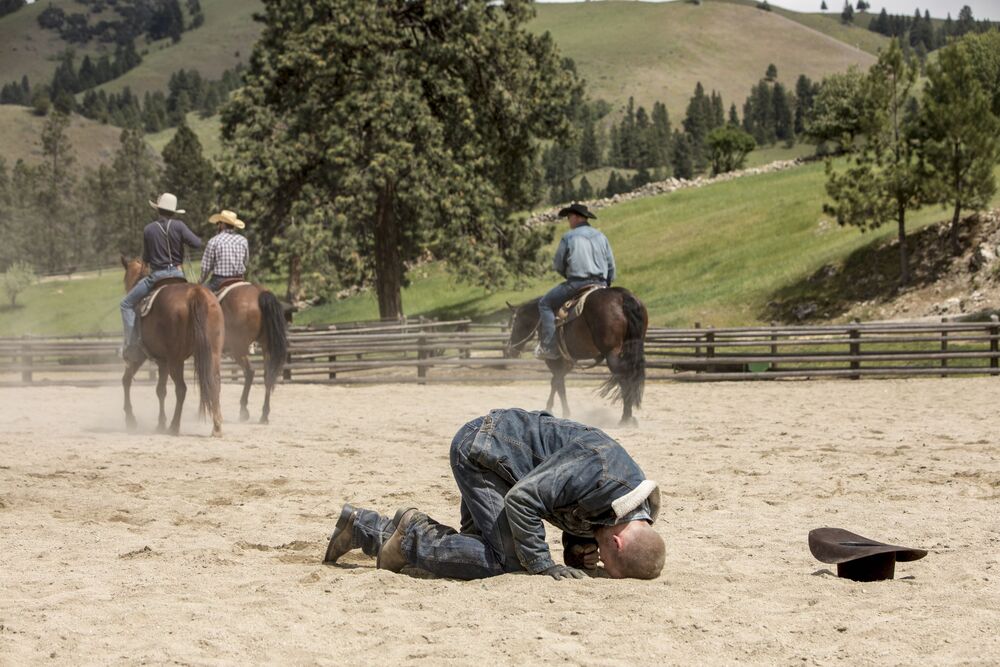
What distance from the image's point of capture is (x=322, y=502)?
29.0 feet

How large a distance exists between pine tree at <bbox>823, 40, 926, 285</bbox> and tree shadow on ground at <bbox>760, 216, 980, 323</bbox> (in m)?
0.61

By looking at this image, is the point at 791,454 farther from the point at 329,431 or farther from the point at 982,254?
the point at 982,254

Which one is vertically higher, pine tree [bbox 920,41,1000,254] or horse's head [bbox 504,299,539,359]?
pine tree [bbox 920,41,1000,254]

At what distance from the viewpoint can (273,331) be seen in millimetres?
14172

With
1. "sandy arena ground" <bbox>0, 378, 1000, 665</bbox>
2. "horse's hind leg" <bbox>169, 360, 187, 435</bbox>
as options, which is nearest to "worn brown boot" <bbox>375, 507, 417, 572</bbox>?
"sandy arena ground" <bbox>0, 378, 1000, 665</bbox>

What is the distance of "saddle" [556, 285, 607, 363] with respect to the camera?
14.0 metres

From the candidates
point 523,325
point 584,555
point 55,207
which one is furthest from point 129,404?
point 55,207

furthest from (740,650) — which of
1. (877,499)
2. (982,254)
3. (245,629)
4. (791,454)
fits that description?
(982,254)

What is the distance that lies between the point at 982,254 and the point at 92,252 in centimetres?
8476

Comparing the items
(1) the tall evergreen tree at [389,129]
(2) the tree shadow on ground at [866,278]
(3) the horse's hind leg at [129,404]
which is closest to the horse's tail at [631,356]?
(3) the horse's hind leg at [129,404]

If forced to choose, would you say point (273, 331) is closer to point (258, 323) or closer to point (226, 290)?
point (258, 323)

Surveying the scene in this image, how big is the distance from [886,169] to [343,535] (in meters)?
31.0

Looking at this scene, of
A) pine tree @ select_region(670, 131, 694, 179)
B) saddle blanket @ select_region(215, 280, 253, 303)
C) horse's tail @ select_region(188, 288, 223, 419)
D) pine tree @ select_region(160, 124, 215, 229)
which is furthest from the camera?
pine tree @ select_region(670, 131, 694, 179)

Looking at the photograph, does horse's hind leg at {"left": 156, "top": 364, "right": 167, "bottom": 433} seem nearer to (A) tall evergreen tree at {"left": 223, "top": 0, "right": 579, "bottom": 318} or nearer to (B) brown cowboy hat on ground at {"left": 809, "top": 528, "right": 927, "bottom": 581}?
(B) brown cowboy hat on ground at {"left": 809, "top": 528, "right": 927, "bottom": 581}
